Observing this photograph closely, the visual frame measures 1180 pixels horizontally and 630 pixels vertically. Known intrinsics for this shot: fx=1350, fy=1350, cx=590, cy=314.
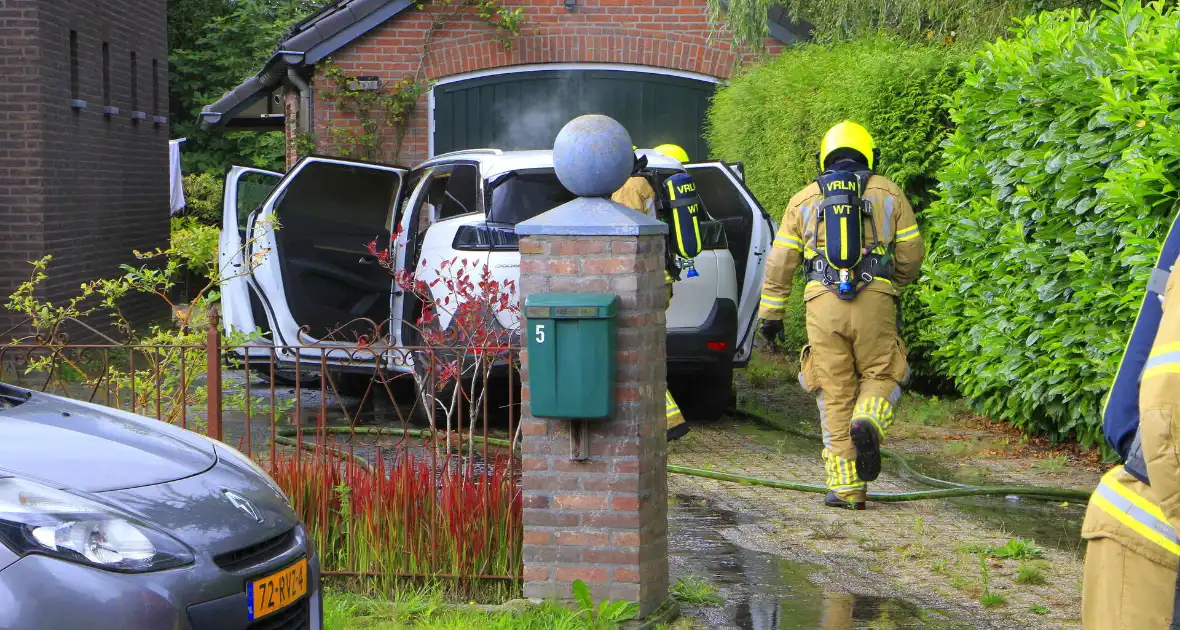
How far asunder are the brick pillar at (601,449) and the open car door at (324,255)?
416 cm

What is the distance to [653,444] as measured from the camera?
4.88 meters

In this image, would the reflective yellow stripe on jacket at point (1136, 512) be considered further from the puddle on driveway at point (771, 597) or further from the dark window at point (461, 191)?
the dark window at point (461, 191)

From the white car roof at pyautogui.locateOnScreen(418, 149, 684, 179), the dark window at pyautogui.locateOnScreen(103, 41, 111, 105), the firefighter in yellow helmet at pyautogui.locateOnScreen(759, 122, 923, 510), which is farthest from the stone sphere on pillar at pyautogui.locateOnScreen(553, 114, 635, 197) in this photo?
the dark window at pyautogui.locateOnScreen(103, 41, 111, 105)

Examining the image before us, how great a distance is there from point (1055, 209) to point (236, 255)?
4.98 meters

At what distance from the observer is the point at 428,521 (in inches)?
199

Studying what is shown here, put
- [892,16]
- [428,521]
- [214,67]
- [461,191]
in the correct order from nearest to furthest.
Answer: [428,521] < [461,191] < [892,16] < [214,67]

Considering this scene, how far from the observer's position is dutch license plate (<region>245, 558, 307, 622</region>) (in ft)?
12.4

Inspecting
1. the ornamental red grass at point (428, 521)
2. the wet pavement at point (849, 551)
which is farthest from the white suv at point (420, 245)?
the ornamental red grass at point (428, 521)

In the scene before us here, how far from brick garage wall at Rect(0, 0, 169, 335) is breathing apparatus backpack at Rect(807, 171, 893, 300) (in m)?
8.06

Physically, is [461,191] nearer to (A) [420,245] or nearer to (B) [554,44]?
(A) [420,245]

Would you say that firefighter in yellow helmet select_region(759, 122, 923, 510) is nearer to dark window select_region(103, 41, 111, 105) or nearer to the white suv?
the white suv

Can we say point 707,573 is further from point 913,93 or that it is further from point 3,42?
point 3,42

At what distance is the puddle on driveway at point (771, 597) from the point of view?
487 cm

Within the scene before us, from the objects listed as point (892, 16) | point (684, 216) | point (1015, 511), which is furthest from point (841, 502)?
point (892, 16)
